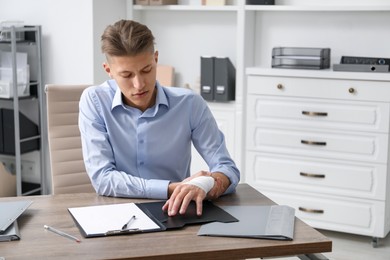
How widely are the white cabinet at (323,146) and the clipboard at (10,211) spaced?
2.28 metres

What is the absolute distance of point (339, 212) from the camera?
381cm

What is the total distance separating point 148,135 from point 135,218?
512 mm

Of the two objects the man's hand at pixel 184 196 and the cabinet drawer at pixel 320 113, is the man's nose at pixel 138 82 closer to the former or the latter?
the man's hand at pixel 184 196

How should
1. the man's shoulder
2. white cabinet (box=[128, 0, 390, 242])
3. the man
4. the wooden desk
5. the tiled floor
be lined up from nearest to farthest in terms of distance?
the wooden desk < the man < the man's shoulder < the tiled floor < white cabinet (box=[128, 0, 390, 242])

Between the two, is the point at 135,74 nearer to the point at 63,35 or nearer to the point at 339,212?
the point at 339,212

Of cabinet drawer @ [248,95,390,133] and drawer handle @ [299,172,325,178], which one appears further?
drawer handle @ [299,172,325,178]

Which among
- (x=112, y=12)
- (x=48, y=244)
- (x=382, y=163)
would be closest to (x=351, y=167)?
(x=382, y=163)

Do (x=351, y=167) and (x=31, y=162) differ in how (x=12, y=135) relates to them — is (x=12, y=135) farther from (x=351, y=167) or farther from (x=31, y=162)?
(x=351, y=167)

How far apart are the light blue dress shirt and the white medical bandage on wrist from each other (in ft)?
0.52

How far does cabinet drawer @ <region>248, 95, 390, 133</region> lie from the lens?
365cm

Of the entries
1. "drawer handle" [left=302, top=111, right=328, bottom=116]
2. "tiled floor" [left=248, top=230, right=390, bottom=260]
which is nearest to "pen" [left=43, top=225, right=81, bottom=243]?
"tiled floor" [left=248, top=230, right=390, bottom=260]

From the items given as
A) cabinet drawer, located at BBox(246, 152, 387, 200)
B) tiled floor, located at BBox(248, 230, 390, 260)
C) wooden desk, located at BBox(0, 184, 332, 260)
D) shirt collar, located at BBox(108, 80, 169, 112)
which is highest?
shirt collar, located at BBox(108, 80, 169, 112)

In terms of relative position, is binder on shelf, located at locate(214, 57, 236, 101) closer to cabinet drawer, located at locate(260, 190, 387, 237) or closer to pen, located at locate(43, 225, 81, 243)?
cabinet drawer, located at locate(260, 190, 387, 237)

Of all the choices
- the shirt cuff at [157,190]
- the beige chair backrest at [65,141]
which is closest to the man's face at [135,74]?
the shirt cuff at [157,190]
